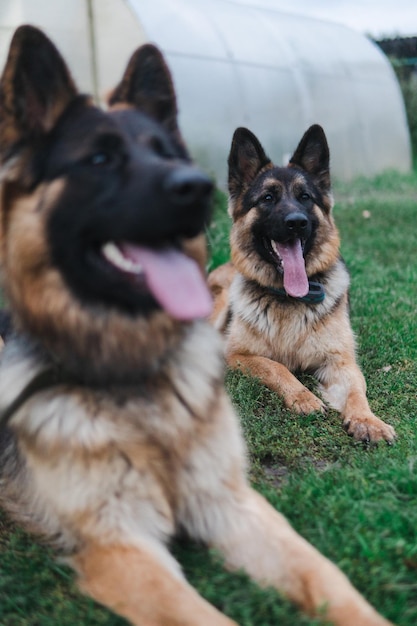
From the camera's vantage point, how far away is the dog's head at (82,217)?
228 centimetres

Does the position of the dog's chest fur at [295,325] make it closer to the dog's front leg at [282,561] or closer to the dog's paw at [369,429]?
the dog's paw at [369,429]

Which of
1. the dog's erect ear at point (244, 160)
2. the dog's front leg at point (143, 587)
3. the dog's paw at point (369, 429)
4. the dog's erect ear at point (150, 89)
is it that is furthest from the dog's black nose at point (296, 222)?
the dog's front leg at point (143, 587)

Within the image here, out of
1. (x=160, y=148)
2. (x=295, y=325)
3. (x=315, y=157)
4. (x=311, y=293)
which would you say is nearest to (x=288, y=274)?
(x=311, y=293)

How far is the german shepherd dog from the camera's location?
2266 mm

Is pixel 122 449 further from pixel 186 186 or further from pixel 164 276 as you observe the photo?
pixel 186 186

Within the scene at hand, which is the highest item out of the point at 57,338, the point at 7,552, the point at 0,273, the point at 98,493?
the point at 0,273

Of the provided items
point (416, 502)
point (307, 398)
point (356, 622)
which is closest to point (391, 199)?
point (307, 398)

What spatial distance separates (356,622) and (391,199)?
39.0 feet

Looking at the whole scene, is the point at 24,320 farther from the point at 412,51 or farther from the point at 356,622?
the point at 412,51

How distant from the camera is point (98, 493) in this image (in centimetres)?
234

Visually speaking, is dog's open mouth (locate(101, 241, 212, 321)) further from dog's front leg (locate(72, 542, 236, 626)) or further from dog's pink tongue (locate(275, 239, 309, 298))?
dog's pink tongue (locate(275, 239, 309, 298))

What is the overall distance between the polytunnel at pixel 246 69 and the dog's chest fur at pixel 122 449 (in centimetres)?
685

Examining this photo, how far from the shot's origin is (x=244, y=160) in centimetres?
559

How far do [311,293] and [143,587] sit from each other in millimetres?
3253
